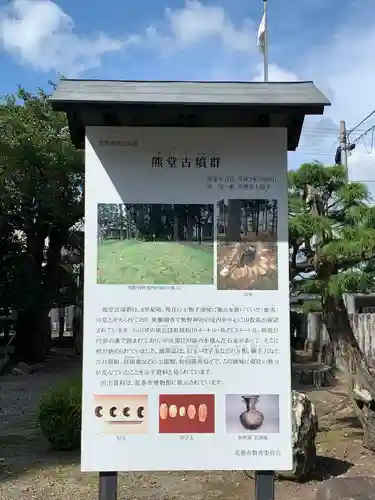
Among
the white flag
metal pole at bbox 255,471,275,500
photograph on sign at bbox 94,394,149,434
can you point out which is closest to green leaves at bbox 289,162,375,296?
metal pole at bbox 255,471,275,500

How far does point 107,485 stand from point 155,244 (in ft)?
4.76

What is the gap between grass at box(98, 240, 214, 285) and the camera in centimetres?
355

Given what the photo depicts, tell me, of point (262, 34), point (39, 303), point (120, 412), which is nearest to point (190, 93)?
point (120, 412)

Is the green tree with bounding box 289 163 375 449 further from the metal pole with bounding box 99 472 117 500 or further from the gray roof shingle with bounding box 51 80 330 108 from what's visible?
the metal pole with bounding box 99 472 117 500

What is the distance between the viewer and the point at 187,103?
11.1ft

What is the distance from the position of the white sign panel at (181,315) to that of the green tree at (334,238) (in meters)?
3.01

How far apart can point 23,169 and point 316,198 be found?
34.3 ft

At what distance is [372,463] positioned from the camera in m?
6.57

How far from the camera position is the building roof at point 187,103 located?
3.41 m

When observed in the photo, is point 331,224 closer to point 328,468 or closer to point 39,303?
point 328,468

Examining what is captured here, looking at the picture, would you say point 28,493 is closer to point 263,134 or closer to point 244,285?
point 244,285

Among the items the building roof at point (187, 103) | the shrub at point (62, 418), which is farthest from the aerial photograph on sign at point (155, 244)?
the shrub at point (62, 418)

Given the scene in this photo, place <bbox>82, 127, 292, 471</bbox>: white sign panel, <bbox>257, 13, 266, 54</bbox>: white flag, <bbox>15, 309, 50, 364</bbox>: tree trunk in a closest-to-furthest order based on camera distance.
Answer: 1. <bbox>82, 127, 292, 471</bbox>: white sign panel
2. <bbox>257, 13, 266, 54</bbox>: white flag
3. <bbox>15, 309, 50, 364</bbox>: tree trunk

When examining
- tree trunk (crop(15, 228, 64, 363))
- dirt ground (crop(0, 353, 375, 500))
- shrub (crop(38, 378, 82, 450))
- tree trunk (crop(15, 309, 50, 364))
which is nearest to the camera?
dirt ground (crop(0, 353, 375, 500))
